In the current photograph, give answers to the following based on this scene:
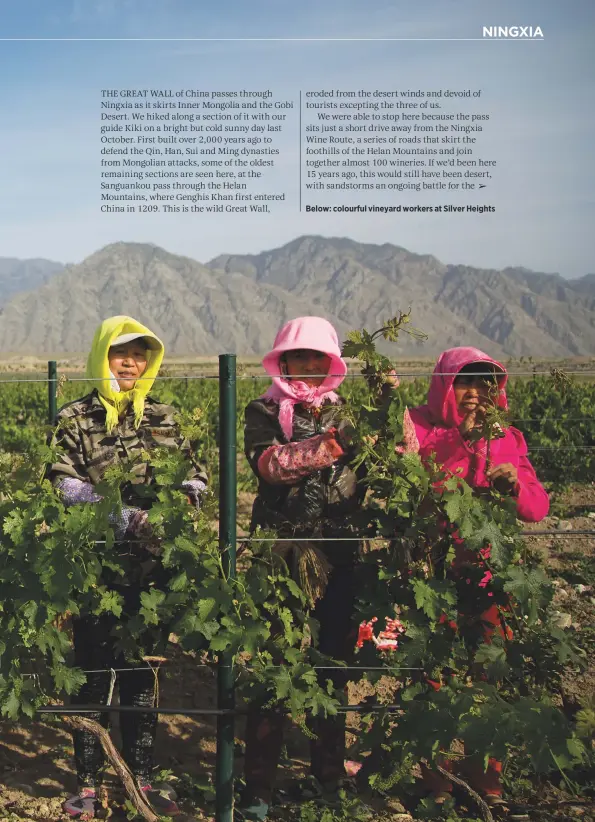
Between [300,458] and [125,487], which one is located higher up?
[300,458]

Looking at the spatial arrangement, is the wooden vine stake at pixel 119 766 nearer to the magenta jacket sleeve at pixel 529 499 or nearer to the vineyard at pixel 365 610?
the vineyard at pixel 365 610

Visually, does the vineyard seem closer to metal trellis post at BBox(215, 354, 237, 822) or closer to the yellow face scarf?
metal trellis post at BBox(215, 354, 237, 822)

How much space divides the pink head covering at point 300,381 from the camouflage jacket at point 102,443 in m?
0.33

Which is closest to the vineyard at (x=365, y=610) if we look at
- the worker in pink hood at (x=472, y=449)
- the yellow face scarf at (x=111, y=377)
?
the worker in pink hood at (x=472, y=449)

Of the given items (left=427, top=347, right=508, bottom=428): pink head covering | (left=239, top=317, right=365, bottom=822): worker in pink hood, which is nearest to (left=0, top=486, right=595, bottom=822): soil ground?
(left=239, top=317, right=365, bottom=822): worker in pink hood

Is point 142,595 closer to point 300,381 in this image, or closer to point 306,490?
point 306,490

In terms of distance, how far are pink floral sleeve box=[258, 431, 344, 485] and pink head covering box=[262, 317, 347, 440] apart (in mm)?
Result: 104

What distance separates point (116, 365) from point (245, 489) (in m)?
6.28

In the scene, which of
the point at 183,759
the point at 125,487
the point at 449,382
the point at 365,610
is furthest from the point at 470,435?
the point at 183,759

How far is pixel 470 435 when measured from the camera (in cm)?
314

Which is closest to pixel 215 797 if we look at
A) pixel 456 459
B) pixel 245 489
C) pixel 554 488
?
pixel 456 459

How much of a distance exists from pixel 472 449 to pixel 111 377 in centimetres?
121

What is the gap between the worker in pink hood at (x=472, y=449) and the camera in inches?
123

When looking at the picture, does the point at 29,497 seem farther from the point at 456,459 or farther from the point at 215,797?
the point at 456,459
